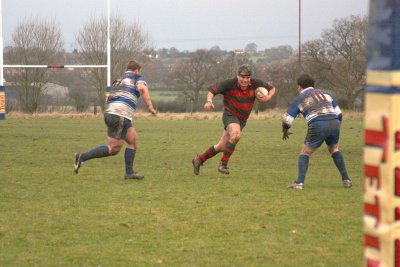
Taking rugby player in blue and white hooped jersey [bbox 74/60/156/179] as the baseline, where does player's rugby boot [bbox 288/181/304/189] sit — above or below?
below

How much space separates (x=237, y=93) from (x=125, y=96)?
1.78 m

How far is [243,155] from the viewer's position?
17312 mm

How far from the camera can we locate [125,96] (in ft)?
38.8

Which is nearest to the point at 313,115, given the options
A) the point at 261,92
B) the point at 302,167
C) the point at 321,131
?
the point at 321,131

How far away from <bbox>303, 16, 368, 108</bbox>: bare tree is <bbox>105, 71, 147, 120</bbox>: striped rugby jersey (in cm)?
4013

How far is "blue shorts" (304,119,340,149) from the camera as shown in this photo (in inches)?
419

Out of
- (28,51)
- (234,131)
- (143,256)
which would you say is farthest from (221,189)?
(28,51)

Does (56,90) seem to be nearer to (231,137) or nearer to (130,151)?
(231,137)

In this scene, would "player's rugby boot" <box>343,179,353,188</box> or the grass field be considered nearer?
the grass field

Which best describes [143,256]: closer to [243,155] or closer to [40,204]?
[40,204]

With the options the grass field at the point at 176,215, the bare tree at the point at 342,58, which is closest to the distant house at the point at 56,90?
the bare tree at the point at 342,58

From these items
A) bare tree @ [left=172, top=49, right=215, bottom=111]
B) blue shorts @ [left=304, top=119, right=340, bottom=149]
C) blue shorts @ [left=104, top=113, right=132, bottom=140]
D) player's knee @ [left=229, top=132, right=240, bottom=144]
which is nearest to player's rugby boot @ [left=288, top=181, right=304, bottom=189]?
blue shorts @ [left=304, top=119, right=340, bottom=149]

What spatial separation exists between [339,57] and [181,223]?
47711mm

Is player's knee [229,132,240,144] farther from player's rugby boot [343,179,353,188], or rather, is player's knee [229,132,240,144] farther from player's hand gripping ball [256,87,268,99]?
player's rugby boot [343,179,353,188]
